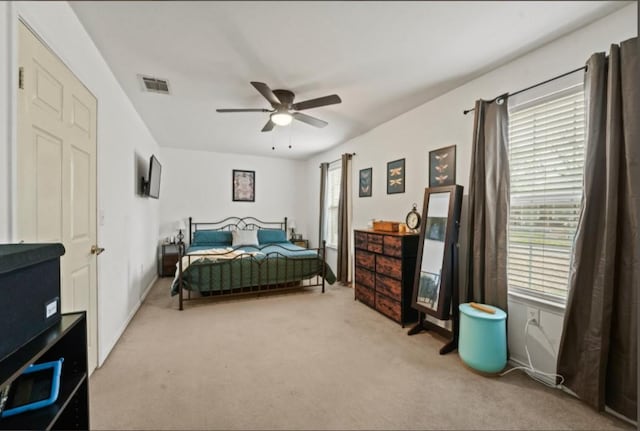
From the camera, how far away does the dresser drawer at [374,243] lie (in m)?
3.27

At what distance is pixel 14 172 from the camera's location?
3.98 ft

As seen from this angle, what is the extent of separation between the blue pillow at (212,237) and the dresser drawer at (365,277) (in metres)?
2.80

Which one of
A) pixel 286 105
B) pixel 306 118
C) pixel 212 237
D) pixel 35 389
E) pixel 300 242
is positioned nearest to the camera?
pixel 35 389

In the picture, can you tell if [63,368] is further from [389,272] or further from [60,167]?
[389,272]

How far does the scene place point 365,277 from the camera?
359 centimetres

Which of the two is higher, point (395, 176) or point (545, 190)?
point (395, 176)

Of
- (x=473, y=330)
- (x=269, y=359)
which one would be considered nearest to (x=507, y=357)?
(x=473, y=330)

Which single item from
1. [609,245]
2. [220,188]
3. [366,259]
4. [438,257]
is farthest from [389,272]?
[220,188]

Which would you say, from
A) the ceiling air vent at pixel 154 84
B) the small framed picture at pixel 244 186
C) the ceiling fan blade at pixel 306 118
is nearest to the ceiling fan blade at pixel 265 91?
the ceiling fan blade at pixel 306 118

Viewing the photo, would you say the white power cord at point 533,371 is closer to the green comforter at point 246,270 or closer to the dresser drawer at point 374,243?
the dresser drawer at point 374,243

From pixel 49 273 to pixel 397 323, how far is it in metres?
2.91

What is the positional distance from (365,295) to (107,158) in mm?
3157

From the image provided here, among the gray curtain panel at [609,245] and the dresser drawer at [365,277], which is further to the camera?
the dresser drawer at [365,277]

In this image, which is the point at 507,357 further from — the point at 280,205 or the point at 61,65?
the point at 280,205
